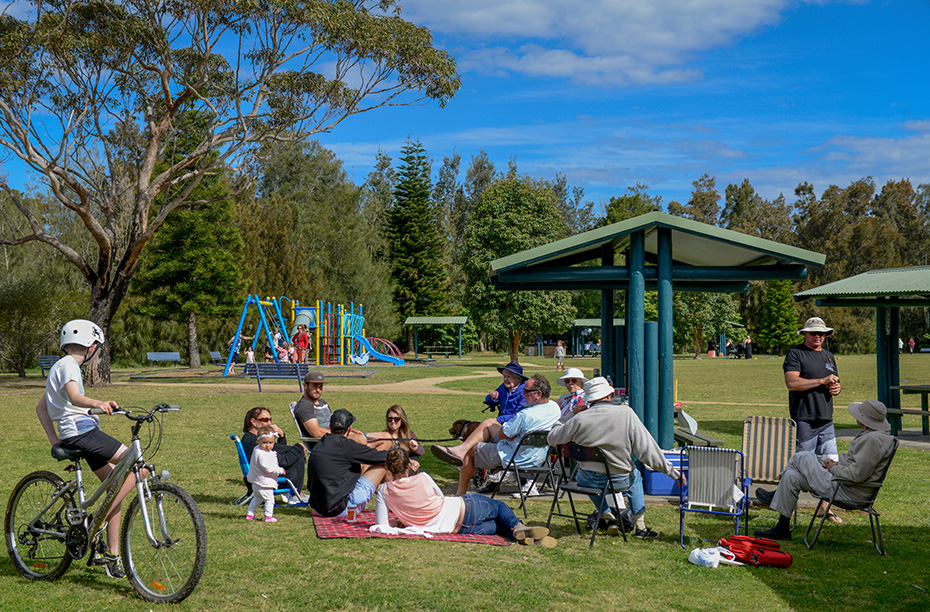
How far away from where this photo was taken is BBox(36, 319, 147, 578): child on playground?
15.9 ft

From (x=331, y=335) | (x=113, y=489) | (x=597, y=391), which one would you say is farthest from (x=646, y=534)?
(x=331, y=335)

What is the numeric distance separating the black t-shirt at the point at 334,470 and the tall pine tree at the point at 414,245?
165ft

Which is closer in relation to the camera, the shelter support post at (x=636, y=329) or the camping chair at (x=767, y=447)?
the camping chair at (x=767, y=447)

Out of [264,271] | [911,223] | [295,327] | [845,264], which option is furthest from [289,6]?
[911,223]

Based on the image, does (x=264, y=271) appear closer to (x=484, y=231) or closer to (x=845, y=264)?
(x=484, y=231)

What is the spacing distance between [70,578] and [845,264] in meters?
75.5

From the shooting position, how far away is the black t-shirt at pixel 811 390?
7.18 m

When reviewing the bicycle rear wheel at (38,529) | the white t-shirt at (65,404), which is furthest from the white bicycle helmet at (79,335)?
the bicycle rear wheel at (38,529)

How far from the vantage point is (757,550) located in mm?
5941

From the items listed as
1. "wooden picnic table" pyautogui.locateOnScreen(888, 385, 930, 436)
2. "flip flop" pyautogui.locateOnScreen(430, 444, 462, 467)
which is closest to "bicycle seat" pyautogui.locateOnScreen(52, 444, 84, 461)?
"flip flop" pyautogui.locateOnScreen(430, 444, 462, 467)

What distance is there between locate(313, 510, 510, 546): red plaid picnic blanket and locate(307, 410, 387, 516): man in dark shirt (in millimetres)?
106

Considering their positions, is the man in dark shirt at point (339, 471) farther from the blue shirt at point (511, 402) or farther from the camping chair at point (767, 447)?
the camping chair at point (767, 447)

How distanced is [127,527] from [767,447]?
5440 mm

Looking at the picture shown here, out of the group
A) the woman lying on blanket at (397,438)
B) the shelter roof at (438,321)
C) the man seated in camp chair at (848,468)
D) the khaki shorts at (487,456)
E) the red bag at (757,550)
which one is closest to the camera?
the red bag at (757,550)
